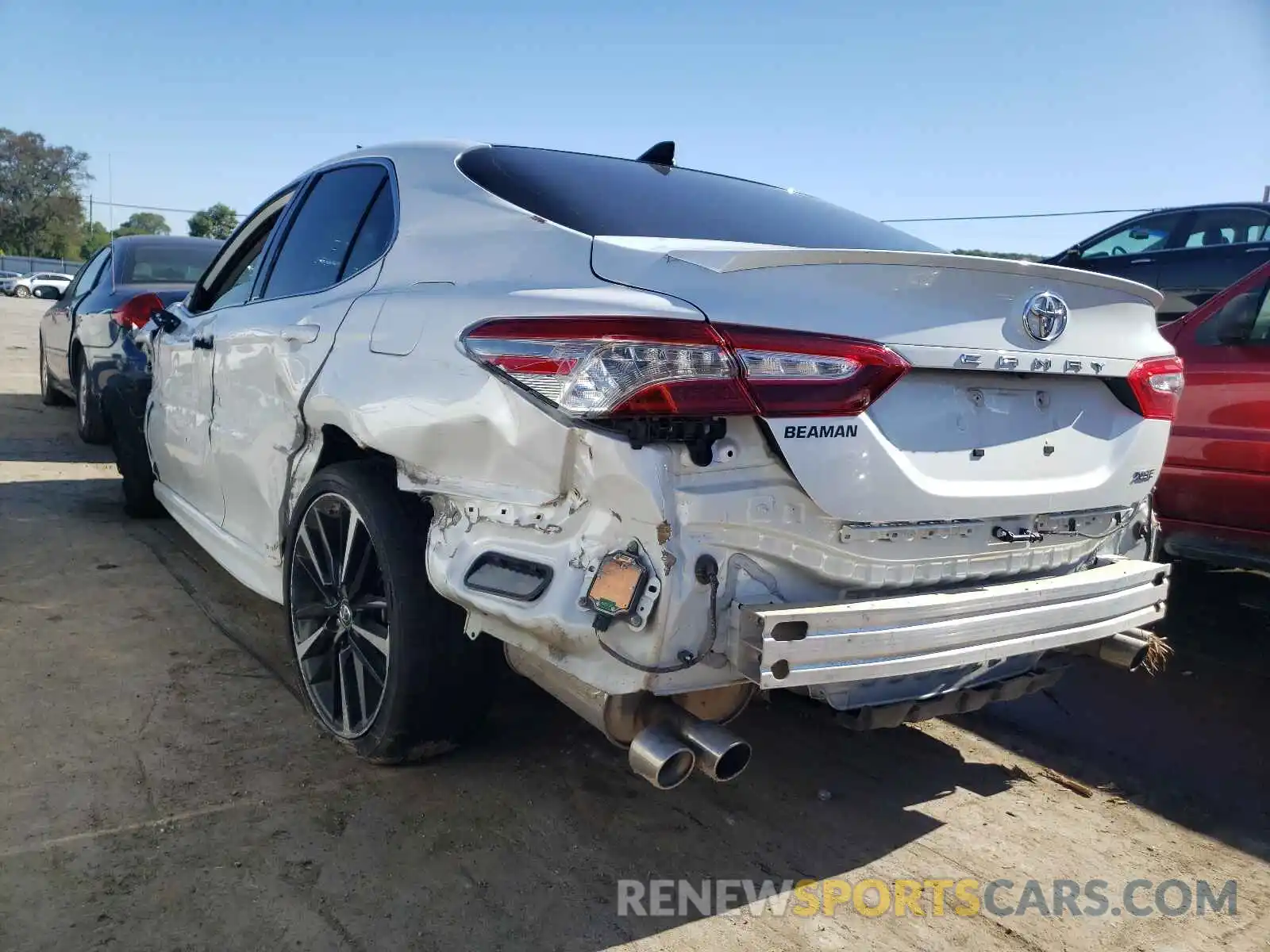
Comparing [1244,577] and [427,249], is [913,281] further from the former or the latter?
[1244,577]

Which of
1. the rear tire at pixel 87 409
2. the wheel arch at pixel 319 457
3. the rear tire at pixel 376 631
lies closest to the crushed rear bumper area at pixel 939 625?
the rear tire at pixel 376 631

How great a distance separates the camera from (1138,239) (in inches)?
332

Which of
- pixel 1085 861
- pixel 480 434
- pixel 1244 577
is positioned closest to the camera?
pixel 480 434

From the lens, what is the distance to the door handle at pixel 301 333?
3072 millimetres

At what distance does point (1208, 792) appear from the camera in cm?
319

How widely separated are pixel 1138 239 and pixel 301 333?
7.80 m

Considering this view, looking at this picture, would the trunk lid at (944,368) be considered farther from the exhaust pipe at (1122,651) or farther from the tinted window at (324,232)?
the tinted window at (324,232)

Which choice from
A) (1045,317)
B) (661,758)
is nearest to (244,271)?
(661,758)

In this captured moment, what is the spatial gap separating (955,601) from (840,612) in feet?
1.23

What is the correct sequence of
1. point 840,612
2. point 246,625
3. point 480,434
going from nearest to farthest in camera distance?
point 840,612, point 480,434, point 246,625

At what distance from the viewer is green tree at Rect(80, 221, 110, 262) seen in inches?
3294

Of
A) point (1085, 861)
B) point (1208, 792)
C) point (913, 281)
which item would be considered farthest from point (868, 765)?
point (913, 281)

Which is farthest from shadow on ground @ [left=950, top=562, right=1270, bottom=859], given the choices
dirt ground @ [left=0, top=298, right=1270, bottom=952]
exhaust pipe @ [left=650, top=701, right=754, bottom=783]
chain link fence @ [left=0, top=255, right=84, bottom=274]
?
chain link fence @ [left=0, top=255, right=84, bottom=274]

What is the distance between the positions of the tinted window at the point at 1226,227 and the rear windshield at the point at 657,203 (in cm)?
562
